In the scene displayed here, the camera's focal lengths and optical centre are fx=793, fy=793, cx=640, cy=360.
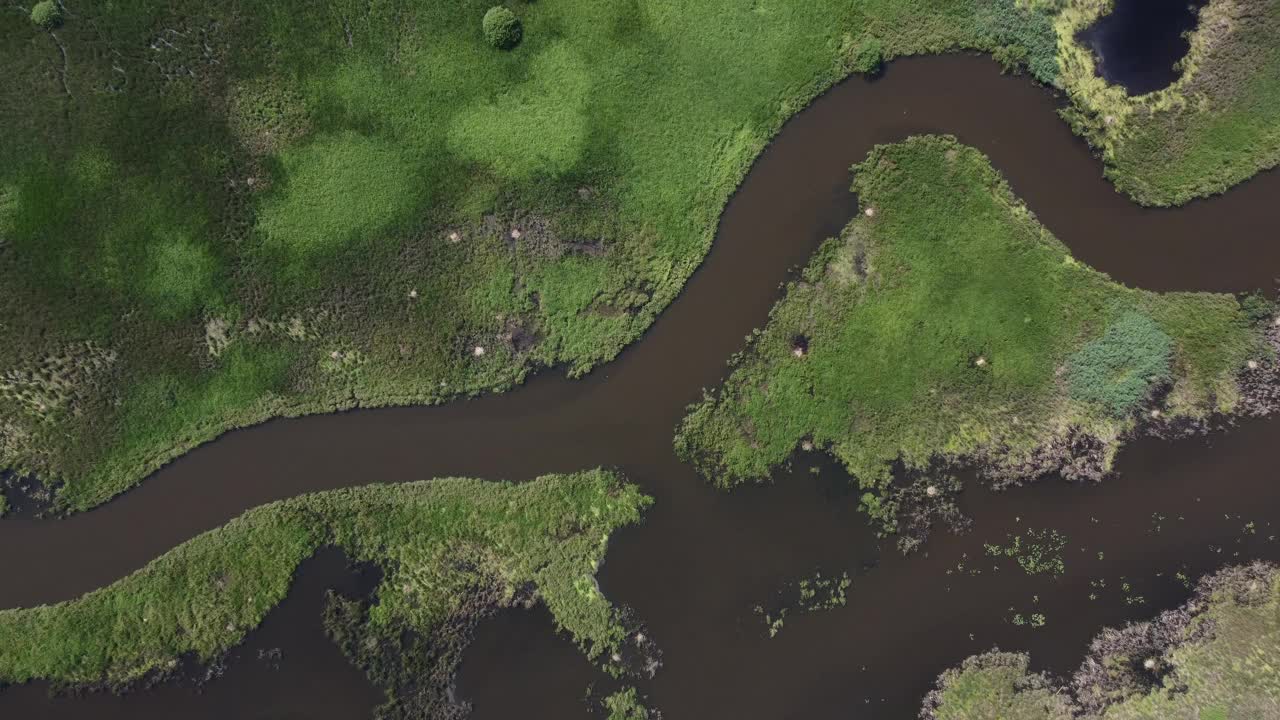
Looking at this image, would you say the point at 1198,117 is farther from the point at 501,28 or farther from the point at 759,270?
the point at 501,28

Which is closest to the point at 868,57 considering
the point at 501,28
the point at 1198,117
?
the point at 1198,117

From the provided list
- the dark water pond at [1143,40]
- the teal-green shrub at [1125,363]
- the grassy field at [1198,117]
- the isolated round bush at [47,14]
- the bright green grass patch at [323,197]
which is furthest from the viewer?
the dark water pond at [1143,40]

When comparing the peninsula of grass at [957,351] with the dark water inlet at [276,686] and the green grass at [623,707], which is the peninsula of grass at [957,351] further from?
the dark water inlet at [276,686]

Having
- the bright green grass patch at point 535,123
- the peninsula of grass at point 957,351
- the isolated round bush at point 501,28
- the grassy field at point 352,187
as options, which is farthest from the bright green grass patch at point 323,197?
the peninsula of grass at point 957,351

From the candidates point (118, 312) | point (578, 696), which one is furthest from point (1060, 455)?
point (118, 312)

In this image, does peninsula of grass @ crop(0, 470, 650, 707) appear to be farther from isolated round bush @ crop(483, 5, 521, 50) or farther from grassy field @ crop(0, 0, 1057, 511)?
isolated round bush @ crop(483, 5, 521, 50)
